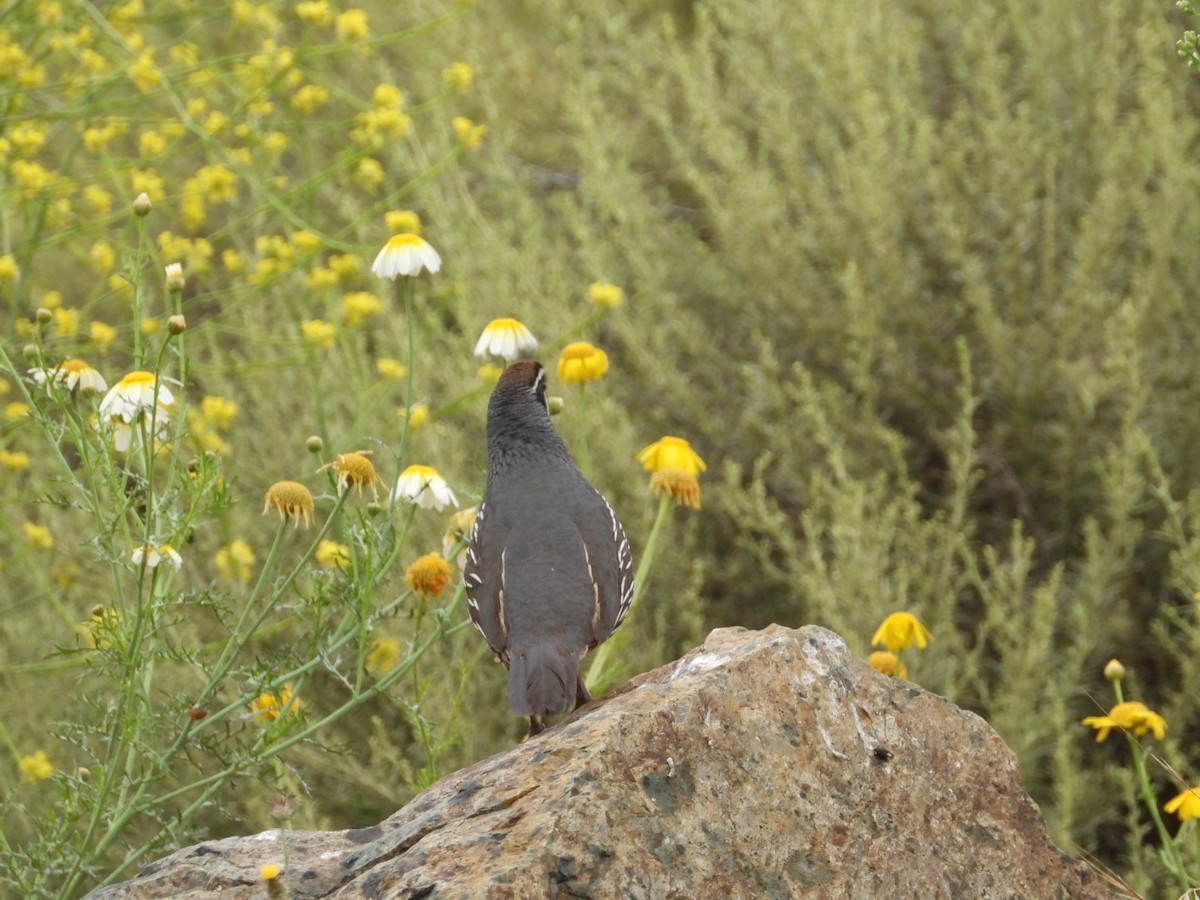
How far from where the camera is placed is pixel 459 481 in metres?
5.94

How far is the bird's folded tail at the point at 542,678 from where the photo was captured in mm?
3422

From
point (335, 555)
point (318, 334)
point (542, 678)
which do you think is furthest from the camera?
point (318, 334)

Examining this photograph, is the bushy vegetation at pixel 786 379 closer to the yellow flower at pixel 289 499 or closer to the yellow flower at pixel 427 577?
the yellow flower at pixel 427 577

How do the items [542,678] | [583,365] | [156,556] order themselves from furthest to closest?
1. [583,365]
2. [542,678]
3. [156,556]

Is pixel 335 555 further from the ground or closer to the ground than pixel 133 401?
closer to the ground

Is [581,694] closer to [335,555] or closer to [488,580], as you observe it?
[488,580]

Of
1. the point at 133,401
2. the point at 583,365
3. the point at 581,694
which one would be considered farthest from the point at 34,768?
the point at 583,365

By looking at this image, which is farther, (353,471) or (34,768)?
(34,768)

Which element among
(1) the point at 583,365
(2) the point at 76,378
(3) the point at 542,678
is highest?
(2) the point at 76,378

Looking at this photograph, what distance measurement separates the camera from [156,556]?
3352mm

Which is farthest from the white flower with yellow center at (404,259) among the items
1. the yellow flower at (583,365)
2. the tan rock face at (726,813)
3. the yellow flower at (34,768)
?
the yellow flower at (34,768)

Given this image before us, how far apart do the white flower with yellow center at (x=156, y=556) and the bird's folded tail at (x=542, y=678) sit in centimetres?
81

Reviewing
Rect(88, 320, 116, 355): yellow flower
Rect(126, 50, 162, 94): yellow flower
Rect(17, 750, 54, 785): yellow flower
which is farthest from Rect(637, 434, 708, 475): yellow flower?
Rect(126, 50, 162, 94): yellow flower

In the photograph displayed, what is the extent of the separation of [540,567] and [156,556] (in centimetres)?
94
